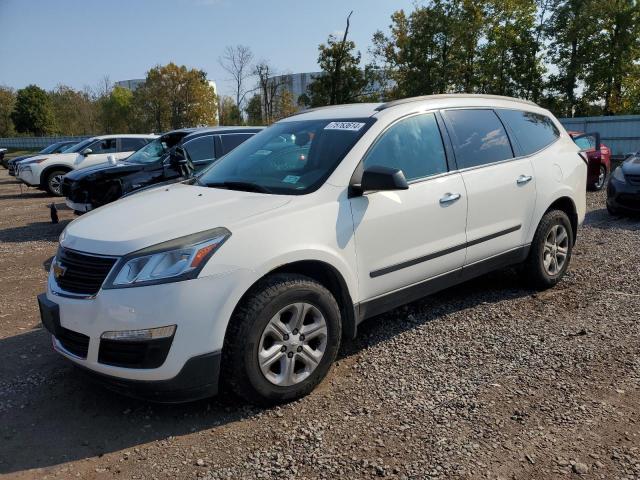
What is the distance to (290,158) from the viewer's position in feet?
13.0

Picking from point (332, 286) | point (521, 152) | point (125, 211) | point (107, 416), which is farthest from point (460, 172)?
point (107, 416)

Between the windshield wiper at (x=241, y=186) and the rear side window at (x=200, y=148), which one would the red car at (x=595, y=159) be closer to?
the rear side window at (x=200, y=148)

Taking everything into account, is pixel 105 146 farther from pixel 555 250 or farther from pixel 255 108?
pixel 255 108

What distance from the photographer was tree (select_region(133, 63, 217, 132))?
4806cm

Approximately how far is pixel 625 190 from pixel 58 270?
8942 millimetres

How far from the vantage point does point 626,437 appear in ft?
9.38

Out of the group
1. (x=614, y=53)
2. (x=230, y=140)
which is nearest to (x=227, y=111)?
(x=614, y=53)

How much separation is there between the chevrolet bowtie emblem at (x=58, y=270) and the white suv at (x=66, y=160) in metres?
13.1

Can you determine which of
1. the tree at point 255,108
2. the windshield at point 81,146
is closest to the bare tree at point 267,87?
the tree at point 255,108

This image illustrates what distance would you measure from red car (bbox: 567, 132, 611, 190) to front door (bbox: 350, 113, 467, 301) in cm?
920

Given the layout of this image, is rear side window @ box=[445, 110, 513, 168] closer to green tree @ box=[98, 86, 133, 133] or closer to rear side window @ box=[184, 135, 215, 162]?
rear side window @ box=[184, 135, 215, 162]

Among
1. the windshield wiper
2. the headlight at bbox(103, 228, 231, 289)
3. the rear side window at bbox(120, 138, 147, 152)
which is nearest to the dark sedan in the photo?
the windshield wiper

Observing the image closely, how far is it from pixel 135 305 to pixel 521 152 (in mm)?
3692

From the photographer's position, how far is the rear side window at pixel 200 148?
9.57 m
